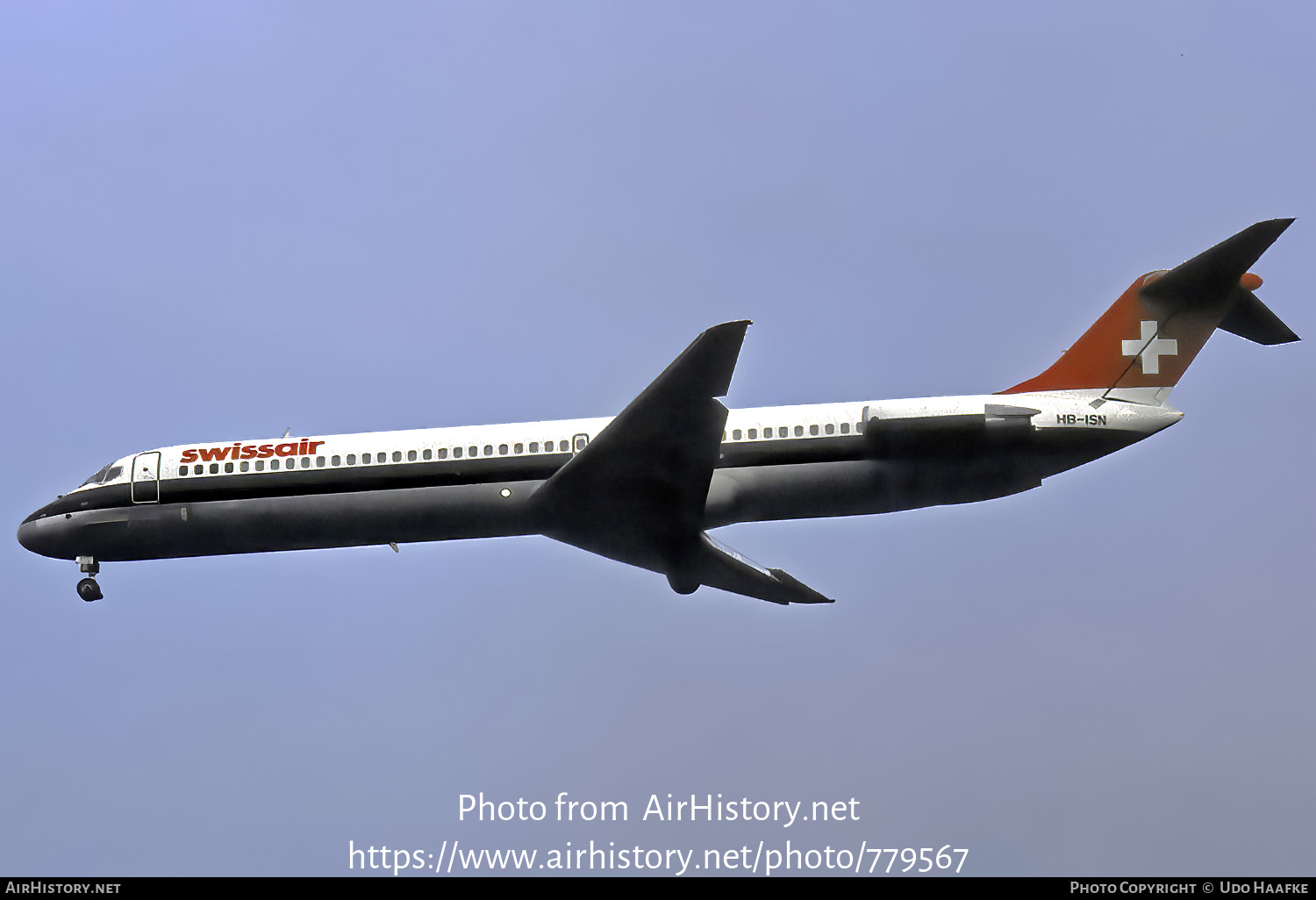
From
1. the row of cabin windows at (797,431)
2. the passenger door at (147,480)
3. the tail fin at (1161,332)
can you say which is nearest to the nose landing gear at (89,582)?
the passenger door at (147,480)

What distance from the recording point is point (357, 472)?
2312cm

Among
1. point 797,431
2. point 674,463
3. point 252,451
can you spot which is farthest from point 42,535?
point 797,431

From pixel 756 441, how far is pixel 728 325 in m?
3.19

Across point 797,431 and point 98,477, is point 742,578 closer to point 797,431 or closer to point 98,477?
point 797,431

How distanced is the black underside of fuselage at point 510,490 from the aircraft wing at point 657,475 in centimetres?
40

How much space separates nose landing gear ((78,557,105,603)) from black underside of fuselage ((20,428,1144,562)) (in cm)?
104

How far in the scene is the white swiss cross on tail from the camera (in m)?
23.7

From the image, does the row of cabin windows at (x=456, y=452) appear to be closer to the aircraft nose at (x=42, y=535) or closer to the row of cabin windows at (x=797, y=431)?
the row of cabin windows at (x=797, y=431)

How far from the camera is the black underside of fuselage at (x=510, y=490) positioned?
2230 cm

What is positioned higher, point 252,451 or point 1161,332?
point 1161,332

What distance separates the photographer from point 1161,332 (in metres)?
23.8

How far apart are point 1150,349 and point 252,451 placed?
57.5 ft
